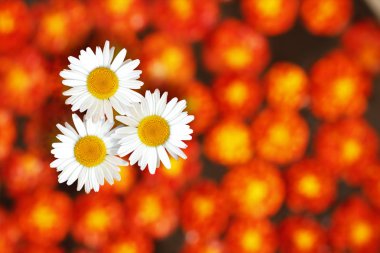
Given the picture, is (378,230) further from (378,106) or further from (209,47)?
(209,47)

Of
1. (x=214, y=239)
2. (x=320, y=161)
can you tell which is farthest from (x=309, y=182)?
(x=214, y=239)

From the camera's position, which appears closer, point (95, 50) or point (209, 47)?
point (95, 50)

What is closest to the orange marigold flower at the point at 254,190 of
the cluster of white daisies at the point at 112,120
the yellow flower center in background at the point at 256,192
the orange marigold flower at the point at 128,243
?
the yellow flower center in background at the point at 256,192

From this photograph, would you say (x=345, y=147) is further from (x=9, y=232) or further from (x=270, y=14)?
(x=9, y=232)

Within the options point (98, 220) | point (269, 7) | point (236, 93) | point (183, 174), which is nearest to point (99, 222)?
point (98, 220)

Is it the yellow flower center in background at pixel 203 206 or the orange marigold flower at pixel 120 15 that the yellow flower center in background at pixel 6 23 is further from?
the yellow flower center in background at pixel 203 206

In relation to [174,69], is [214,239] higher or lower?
lower

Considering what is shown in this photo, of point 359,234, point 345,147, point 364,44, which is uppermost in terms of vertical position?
point 364,44
